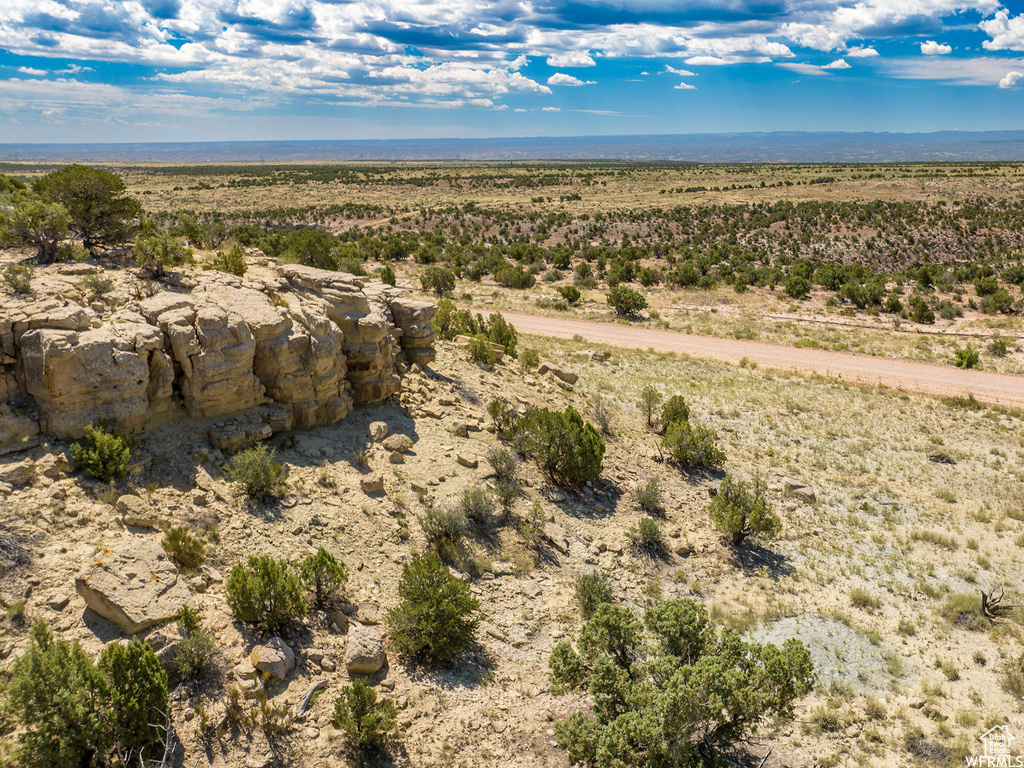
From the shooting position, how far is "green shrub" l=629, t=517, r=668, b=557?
11320mm

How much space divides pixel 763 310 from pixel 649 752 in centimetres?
2937

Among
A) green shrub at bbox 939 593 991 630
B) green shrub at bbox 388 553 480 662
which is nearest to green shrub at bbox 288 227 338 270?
green shrub at bbox 388 553 480 662

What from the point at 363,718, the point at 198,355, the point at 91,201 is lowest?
the point at 363,718

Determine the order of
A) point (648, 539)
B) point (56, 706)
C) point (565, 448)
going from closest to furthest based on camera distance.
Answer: point (56, 706), point (648, 539), point (565, 448)

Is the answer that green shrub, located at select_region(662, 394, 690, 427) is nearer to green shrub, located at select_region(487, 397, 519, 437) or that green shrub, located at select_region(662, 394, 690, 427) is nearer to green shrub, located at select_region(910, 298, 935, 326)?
green shrub, located at select_region(487, 397, 519, 437)

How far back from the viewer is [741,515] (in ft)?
39.0

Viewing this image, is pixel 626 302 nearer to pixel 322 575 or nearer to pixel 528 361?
pixel 528 361

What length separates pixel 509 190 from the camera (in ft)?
291

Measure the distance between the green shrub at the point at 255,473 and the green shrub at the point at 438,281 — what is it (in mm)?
21209

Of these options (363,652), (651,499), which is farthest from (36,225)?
(651,499)

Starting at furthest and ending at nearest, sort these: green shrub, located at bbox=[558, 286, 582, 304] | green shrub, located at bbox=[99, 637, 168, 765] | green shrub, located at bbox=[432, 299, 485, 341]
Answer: green shrub, located at bbox=[558, 286, 582, 304] → green shrub, located at bbox=[432, 299, 485, 341] → green shrub, located at bbox=[99, 637, 168, 765]

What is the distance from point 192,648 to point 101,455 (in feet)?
10.9

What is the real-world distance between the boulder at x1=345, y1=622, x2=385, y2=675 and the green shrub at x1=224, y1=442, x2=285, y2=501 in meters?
2.75

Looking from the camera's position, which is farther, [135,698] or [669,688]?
[669,688]
